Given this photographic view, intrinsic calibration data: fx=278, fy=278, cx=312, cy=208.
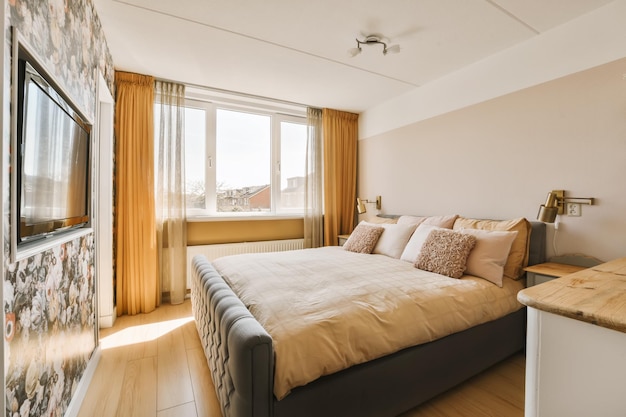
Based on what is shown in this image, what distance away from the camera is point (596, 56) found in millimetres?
1960

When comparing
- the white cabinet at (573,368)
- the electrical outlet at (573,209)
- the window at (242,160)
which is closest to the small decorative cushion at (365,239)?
the window at (242,160)

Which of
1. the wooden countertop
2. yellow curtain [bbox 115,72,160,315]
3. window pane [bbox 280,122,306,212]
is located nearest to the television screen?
yellow curtain [bbox 115,72,160,315]

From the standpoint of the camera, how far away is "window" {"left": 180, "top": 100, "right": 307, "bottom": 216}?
3.48m

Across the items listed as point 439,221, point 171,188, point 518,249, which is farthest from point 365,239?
point 171,188

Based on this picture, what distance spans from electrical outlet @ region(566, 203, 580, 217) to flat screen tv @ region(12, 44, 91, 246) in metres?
3.14

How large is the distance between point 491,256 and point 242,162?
3.03 metres

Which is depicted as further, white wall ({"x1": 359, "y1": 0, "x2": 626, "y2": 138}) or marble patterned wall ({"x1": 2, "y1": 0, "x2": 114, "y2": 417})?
white wall ({"x1": 359, "y1": 0, "x2": 626, "y2": 138})

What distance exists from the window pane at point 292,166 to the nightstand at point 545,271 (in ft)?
9.19

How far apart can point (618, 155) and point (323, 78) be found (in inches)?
98.8

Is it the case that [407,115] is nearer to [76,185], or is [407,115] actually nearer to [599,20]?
[599,20]

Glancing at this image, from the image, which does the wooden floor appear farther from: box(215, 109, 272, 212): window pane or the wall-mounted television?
box(215, 109, 272, 212): window pane

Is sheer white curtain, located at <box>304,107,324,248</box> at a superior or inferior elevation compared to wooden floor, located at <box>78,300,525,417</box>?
superior

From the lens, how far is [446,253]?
216 cm

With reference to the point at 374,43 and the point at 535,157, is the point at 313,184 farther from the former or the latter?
the point at 535,157
